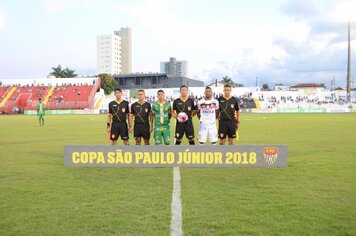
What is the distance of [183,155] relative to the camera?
7.97m

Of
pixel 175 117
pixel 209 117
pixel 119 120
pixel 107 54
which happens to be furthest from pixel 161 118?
pixel 107 54

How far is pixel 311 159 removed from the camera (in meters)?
9.49

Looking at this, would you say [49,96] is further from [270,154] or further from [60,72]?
[270,154]

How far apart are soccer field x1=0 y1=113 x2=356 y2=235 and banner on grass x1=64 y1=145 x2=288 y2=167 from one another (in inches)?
7.4

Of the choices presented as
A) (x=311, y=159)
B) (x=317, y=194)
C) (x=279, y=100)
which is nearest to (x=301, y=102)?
(x=279, y=100)

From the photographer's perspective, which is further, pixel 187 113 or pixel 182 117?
pixel 187 113

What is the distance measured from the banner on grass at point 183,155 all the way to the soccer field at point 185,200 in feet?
0.62

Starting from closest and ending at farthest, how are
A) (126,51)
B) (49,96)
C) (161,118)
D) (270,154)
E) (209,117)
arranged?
(270,154)
(161,118)
(209,117)
(49,96)
(126,51)

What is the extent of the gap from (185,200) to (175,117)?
4.27m

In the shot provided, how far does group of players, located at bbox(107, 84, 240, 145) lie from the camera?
9617mm

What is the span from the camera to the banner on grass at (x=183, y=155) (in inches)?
313

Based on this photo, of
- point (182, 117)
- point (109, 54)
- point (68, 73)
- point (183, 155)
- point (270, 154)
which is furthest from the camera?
point (109, 54)

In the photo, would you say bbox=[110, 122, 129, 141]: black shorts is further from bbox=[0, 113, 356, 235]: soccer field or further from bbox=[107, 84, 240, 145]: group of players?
bbox=[0, 113, 356, 235]: soccer field

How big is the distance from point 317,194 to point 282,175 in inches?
60.0
